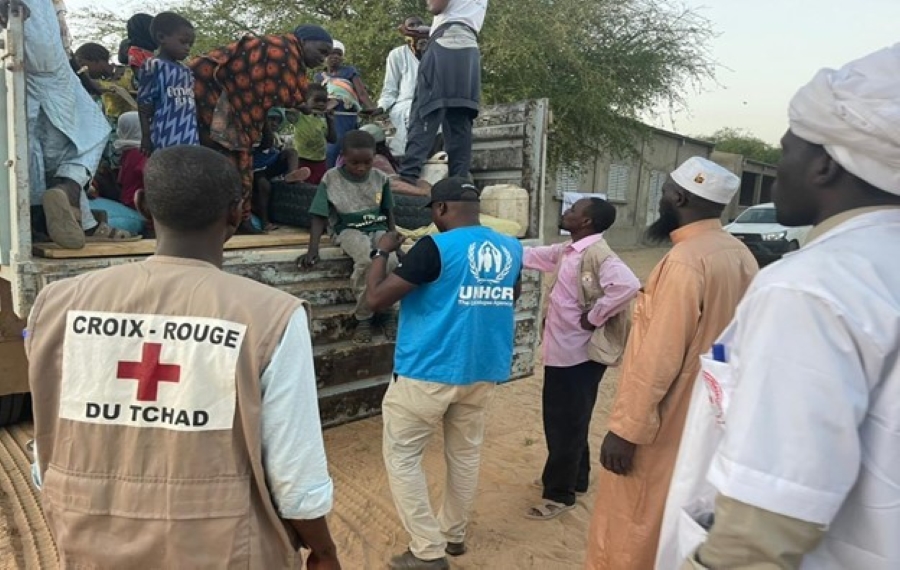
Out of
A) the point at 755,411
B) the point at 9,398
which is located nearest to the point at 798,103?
the point at 755,411

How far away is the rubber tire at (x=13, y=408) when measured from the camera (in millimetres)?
4320

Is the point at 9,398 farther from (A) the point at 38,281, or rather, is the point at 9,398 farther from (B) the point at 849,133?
(B) the point at 849,133

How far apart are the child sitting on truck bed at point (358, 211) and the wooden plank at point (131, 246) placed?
209mm

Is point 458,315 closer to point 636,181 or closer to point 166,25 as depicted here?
point 166,25

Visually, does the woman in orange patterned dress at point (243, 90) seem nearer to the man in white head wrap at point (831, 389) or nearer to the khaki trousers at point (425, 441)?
the khaki trousers at point (425, 441)

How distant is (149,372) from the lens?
4.36 ft

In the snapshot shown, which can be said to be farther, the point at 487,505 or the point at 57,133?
the point at 487,505

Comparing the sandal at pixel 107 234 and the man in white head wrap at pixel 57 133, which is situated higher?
the man in white head wrap at pixel 57 133

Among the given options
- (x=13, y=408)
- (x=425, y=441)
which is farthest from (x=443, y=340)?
(x=13, y=408)

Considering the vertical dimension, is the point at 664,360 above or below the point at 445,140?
below

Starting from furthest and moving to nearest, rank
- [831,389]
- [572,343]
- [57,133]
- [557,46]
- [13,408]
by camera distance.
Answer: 1. [557,46]
2. [13,408]
3. [572,343]
4. [57,133]
5. [831,389]

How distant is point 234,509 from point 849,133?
1.34 meters

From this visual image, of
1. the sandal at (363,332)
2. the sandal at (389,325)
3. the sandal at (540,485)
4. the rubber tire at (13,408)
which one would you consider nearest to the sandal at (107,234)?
the sandal at (363,332)

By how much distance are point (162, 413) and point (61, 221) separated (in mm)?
1934
